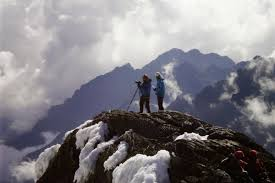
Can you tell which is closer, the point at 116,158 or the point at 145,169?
the point at 145,169

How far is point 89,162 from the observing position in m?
32.4

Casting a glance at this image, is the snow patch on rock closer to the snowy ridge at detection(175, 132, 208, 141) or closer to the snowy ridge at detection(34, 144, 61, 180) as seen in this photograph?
the snowy ridge at detection(34, 144, 61, 180)

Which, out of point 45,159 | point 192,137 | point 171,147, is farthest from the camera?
point 45,159

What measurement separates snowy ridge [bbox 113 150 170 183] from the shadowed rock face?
1.29 ft

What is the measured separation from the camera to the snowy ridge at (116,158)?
29.3m

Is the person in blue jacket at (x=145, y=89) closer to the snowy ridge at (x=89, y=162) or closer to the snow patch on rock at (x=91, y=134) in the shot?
the snow patch on rock at (x=91, y=134)

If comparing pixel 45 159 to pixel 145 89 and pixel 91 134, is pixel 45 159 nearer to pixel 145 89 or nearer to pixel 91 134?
pixel 91 134

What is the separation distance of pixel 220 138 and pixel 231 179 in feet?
24.7

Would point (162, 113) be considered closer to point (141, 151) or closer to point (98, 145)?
point (98, 145)

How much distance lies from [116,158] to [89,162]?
3476mm

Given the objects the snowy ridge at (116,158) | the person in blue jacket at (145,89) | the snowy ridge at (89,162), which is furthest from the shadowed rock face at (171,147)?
the person in blue jacket at (145,89)

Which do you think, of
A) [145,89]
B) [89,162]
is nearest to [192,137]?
[89,162]

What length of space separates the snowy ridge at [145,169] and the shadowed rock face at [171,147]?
39cm

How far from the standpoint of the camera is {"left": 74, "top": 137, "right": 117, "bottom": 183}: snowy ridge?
32347 mm
